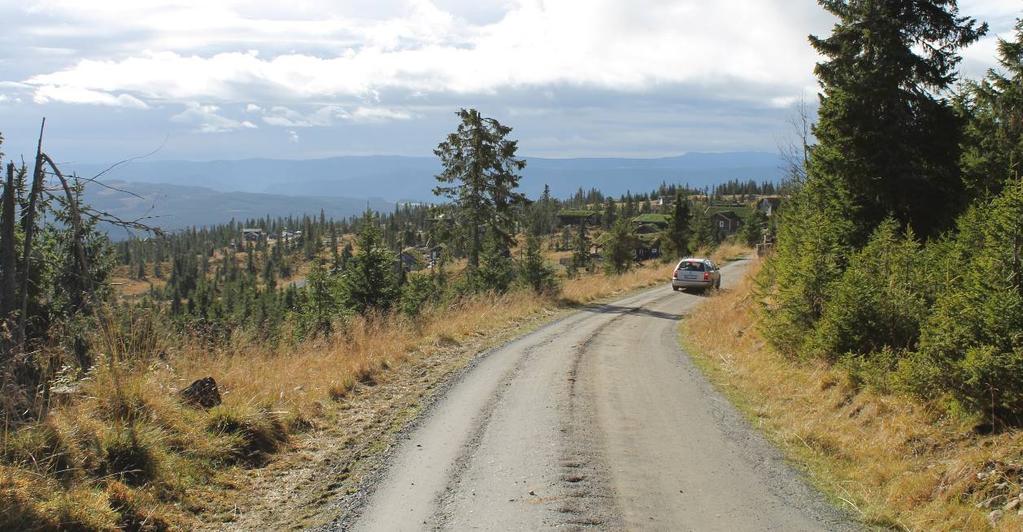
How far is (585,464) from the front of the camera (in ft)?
21.5

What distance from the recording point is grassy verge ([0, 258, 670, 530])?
513cm

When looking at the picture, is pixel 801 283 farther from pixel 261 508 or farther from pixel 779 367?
pixel 261 508

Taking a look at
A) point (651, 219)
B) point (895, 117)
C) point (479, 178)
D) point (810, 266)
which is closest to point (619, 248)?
point (479, 178)

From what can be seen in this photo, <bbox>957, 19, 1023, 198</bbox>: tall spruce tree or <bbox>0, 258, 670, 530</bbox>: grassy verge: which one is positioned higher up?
<bbox>957, 19, 1023, 198</bbox>: tall spruce tree

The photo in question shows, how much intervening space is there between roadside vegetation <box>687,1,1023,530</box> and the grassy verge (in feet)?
18.8

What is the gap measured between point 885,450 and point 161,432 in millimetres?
7433

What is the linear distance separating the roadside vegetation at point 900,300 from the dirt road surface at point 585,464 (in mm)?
681

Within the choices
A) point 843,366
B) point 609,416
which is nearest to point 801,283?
point 843,366

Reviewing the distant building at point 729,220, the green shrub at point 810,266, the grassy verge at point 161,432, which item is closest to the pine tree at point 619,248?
the green shrub at point 810,266

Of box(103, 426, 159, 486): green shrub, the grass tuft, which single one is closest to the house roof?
the grass tuft

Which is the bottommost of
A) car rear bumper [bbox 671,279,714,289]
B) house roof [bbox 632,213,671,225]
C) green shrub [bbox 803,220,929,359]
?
car rear bumper [bbox 671,279,714,289]

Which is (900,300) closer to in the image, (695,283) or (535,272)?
(535,272)

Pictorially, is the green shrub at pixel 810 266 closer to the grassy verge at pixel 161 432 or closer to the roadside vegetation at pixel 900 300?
the roadside vegetation at pixel 900 300

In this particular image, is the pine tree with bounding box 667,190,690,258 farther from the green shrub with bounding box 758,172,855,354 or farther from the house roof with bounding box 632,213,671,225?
the house roof with bounding box 632,213,671,225
